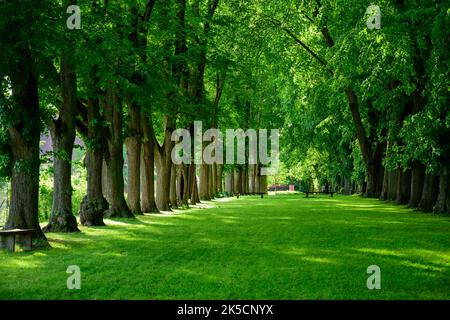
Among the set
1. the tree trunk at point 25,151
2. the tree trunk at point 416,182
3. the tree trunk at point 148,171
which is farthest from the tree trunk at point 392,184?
the tree trunk at point 25,151

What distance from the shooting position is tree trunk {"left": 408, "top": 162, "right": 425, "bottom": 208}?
3166 centimetres

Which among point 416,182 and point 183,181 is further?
point 183,181

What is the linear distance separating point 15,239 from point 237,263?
5697 mm

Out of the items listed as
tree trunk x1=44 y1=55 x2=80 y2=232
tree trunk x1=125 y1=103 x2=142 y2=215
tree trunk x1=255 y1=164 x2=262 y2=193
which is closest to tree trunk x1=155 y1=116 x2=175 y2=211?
tree trunk x1=125 y1=103 x2=142 y2=215

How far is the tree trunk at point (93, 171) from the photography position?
23422mm

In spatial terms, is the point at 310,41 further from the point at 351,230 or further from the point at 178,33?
the point at 351,230

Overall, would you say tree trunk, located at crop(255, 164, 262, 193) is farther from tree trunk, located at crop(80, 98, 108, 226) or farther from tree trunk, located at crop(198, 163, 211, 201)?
tree trunk, located at crop(80, 98, 108, 226)

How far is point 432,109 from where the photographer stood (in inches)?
901

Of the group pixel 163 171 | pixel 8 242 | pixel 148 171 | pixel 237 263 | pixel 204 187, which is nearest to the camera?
pixel 237 263

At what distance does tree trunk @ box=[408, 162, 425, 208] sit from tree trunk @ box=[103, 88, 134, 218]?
582 inches

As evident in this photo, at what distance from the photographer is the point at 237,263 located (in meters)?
12.5

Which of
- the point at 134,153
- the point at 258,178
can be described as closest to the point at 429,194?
the point at 134,153

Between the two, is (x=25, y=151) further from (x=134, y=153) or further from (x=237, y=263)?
(x=134, y=153)

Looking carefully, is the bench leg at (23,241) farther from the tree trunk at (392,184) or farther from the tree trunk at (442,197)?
the tree trunk at (392,184)
